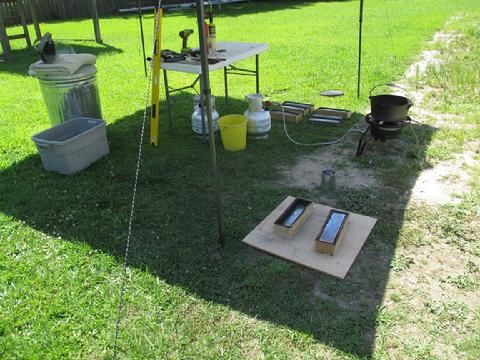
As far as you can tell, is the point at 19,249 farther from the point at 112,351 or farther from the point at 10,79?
the point at 10,79

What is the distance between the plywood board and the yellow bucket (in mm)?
1287

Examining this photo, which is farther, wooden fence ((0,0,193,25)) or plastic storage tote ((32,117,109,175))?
wooden fence ((0,0,193,25))

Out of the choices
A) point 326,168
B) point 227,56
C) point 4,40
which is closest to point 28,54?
point 4,40

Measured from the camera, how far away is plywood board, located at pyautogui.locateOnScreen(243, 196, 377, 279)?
106 inches

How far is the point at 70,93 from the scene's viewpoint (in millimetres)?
4426

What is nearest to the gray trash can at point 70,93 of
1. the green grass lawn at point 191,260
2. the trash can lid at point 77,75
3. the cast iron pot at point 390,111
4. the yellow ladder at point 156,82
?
the trash can lid at point 77,75

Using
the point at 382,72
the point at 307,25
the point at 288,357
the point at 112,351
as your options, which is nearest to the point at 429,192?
the point at 288,357

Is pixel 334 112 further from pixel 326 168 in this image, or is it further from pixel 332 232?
pixel 332 232

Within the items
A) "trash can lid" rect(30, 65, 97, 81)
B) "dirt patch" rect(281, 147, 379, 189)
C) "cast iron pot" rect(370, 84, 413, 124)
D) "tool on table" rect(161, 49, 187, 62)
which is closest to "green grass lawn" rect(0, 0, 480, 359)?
"dirt patch" rect(281, 147, 379, 189)

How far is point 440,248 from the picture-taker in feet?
9.34

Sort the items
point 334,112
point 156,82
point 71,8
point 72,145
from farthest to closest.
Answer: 1. point 71,8
2. point 334,112
3. point 156,82
4. point 72,145

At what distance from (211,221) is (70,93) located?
235cm

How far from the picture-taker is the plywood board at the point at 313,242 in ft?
8.85

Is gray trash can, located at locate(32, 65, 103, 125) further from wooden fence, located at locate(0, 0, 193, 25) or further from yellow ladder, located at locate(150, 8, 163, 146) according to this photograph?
wooden fence, located at locate(0, 0, 193, 25)
